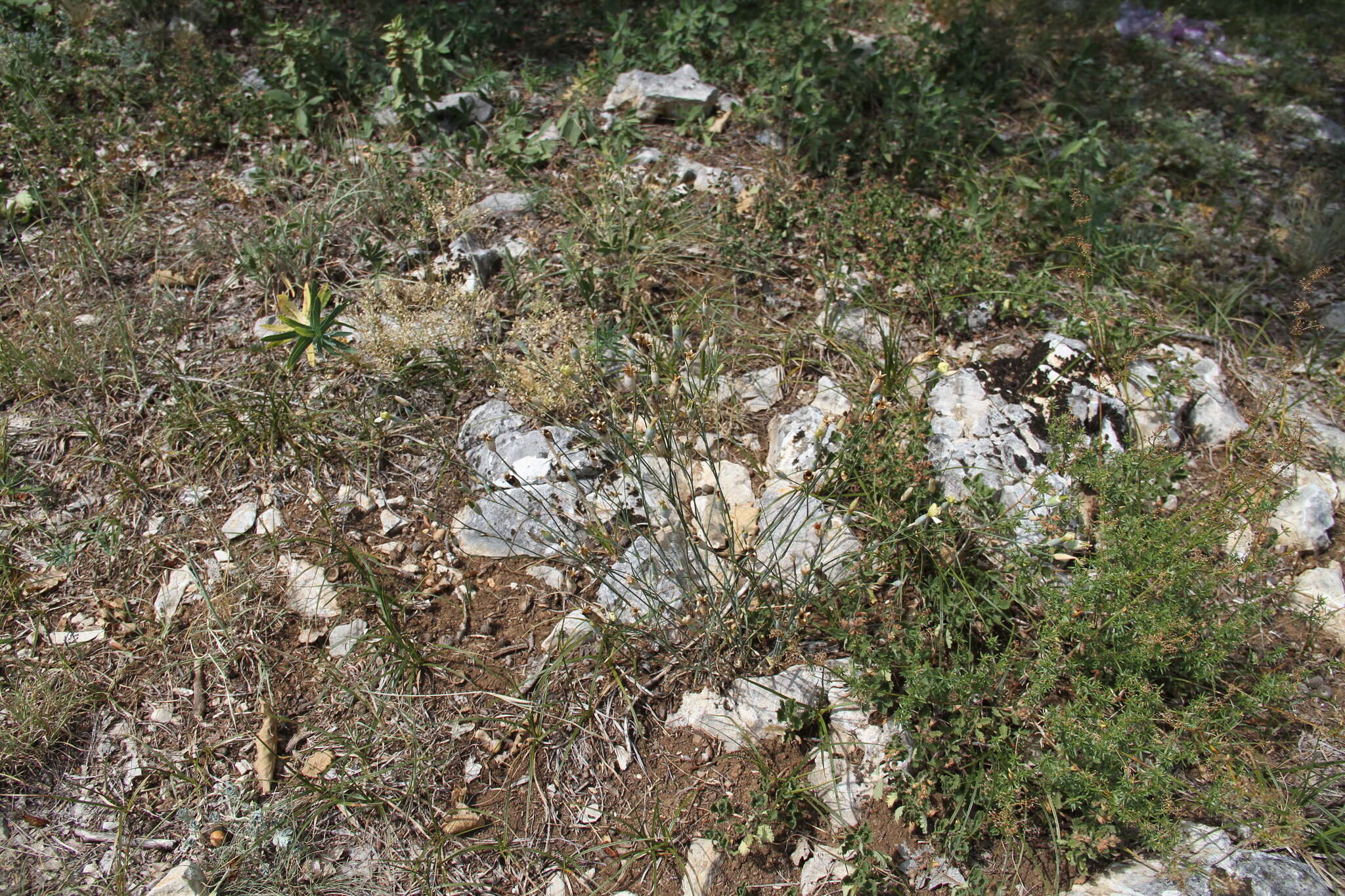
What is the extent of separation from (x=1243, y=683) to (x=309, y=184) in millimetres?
4316

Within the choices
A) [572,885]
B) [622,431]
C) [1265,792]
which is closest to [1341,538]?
[1265,792]

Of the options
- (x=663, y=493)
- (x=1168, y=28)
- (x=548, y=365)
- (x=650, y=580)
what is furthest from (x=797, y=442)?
(x=1168, y=28)

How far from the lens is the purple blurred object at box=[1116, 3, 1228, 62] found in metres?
5.32

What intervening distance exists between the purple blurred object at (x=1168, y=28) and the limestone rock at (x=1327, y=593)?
3826 mm

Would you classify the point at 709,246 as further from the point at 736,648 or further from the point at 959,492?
the point at 736,648

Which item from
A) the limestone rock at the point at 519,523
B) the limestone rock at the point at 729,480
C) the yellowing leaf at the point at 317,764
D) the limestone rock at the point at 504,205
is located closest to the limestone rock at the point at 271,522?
the limestone rock at the point at 519,523

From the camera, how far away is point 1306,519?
3.05 m

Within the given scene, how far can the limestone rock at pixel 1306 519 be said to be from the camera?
9.93 ft

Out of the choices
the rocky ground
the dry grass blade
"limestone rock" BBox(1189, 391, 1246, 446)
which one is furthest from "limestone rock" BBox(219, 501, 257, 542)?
"limestone rock" BBox(1189, 391, 1246, 446)

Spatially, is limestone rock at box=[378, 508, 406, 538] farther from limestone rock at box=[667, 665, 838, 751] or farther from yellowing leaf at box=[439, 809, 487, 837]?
limestone rock at box=[667, 665, 838, 751]

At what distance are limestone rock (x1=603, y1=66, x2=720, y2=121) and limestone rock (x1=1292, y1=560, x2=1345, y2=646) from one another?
337 centimetres

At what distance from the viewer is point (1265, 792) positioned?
2.23m

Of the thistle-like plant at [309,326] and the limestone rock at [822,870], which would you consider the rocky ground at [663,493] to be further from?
the thistle-like plant at [309,326]

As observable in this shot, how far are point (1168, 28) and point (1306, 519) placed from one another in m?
3.81
